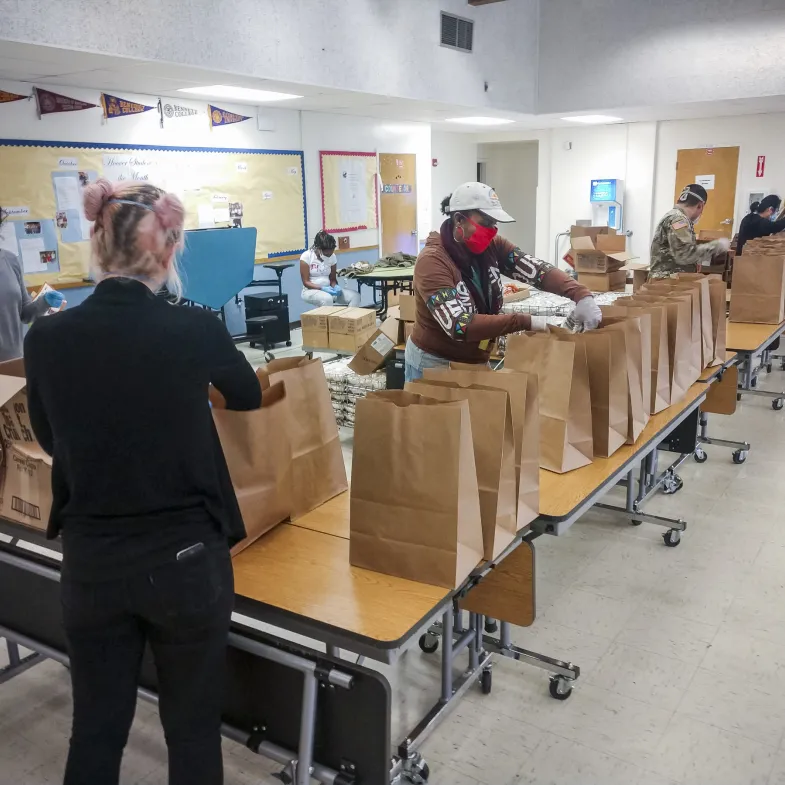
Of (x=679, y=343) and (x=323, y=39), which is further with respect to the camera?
(x=323, y=39)

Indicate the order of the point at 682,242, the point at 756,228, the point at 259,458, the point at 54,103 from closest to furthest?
1. the point at 259,458
2. the point at 682,242
3. the point at 54,103
4. the point at 756,228

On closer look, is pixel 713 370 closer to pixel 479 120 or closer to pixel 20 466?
pixel 20 466

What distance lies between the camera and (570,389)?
6.59 feet

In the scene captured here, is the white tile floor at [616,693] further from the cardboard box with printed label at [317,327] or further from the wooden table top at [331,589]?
the cardboard box with printed label at [317,327]

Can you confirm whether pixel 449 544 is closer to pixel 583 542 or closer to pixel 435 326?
pixel 435 326

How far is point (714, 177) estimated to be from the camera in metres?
9.21

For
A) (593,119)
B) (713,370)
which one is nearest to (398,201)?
(593,119)

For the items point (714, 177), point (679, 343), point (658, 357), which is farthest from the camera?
point (714, 177)

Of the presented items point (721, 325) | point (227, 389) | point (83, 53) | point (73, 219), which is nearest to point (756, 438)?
point (721, 325)

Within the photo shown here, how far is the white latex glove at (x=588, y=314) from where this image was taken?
2428mm

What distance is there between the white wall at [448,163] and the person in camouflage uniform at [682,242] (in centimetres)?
571

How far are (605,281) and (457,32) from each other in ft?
8.72

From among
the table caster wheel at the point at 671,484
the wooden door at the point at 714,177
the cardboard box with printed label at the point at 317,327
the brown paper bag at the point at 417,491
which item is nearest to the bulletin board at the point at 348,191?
the cardboard box with printed label at the point at 317,327

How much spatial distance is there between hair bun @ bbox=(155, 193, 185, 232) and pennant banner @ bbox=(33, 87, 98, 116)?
4.88 m
